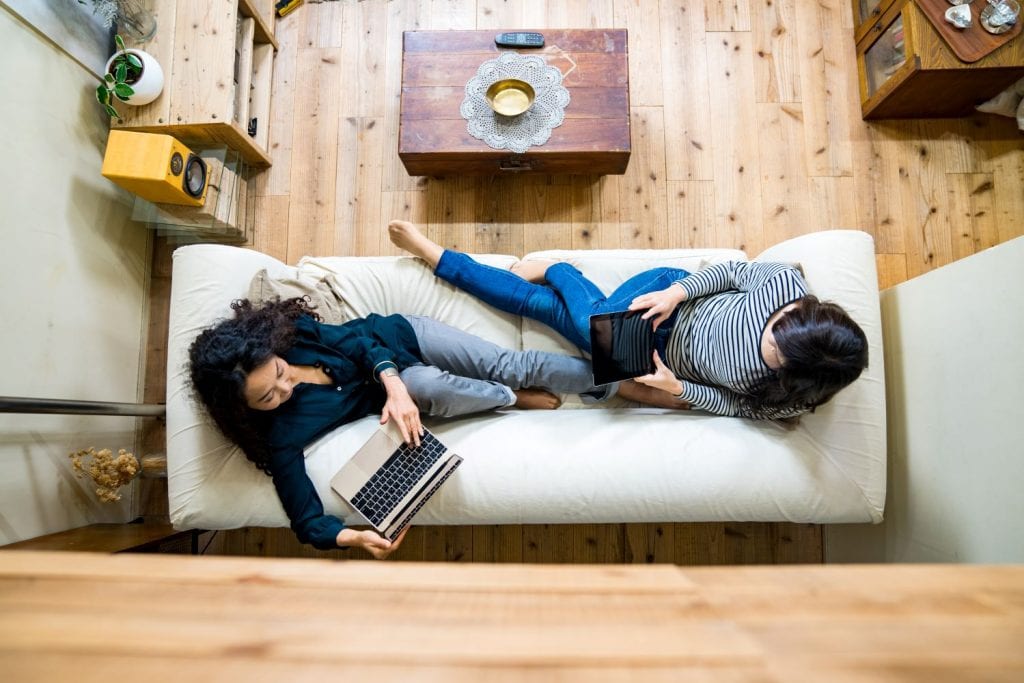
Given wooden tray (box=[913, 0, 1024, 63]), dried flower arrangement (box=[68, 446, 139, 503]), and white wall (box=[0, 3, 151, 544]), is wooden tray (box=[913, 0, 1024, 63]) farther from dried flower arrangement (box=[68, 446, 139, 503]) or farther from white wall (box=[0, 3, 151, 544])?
dried flower arrangement (box=[68, 446, 139, 503])

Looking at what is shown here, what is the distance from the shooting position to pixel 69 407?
1.44 metres

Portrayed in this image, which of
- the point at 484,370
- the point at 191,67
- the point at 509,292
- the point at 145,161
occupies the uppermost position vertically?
the point at 191,67

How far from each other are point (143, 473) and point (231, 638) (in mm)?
1845

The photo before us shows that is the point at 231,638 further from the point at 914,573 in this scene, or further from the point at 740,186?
the point at 740,186

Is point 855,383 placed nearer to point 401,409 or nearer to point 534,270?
point 534,270

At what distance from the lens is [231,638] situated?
0.36 meters

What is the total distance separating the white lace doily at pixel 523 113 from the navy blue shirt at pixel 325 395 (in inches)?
30.0

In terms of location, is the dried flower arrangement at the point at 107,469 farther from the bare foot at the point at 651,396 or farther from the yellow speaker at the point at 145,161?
the bare foot at the point at 651,396

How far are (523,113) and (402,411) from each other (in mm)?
1146

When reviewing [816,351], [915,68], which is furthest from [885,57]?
[816,351]

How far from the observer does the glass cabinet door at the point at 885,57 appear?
1.93 meters

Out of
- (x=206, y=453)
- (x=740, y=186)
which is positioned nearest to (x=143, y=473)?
(x=206, y=453)

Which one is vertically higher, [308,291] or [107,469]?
[308,291]

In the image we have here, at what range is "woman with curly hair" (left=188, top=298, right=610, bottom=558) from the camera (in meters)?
1.29
